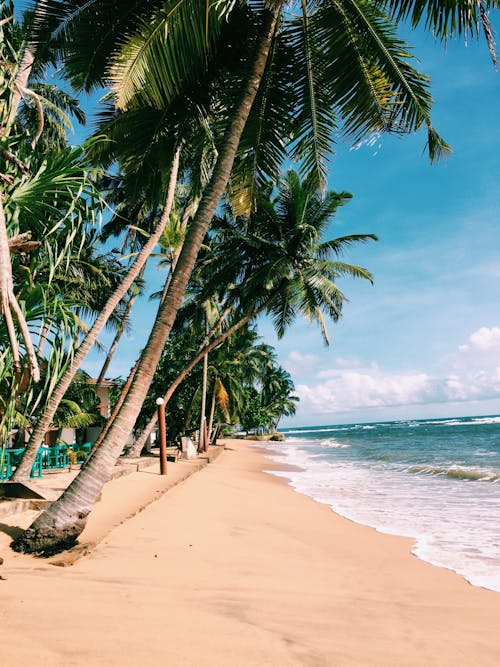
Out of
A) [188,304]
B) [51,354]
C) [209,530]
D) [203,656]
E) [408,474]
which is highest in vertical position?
[188,304]

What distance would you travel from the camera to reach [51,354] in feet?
13.7

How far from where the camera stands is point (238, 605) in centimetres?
358

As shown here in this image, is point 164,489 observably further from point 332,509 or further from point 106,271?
point 106,271

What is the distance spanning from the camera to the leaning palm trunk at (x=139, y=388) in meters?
4.81

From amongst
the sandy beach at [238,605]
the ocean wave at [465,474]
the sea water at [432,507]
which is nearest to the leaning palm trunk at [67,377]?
the sandy beach at [238,605]

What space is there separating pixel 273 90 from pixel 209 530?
7123mm

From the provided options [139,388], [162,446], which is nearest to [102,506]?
[139,388]

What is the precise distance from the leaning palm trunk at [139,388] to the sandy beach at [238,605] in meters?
0.32

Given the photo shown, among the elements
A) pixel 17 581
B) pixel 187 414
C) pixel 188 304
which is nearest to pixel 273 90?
pixel 17 581

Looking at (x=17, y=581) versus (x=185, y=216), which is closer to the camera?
(x=17, y=581)

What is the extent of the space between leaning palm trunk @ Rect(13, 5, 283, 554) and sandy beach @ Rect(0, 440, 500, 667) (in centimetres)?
32

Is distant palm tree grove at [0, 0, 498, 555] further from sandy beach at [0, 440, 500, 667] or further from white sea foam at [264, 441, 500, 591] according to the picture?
white sea foam at [264, 441, 500, 591]

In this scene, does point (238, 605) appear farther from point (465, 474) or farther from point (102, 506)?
point (465, 474)

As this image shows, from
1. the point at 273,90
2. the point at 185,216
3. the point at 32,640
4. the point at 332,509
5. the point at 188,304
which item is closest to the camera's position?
the point at 32,640
